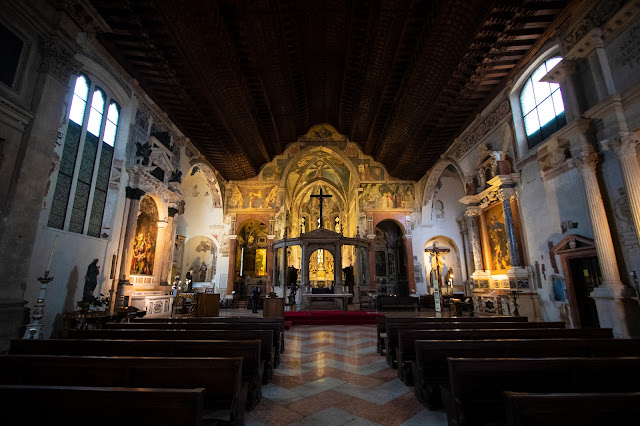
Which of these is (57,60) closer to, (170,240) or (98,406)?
(98,406)

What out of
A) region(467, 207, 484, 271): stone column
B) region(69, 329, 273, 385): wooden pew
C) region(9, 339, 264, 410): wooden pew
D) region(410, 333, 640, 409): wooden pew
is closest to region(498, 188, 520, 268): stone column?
region(467, 207, 484, 271): stone column

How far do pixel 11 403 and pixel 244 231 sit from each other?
19.9 metres

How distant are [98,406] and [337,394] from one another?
266 centimetres

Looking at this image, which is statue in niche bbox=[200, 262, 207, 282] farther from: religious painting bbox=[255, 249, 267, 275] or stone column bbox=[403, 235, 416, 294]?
stone column bbox=[403, 235, 416, 294]

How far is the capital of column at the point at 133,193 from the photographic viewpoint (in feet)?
32.8

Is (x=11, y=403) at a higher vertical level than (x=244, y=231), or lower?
lower

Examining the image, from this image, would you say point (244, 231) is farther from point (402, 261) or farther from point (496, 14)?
point (496, 14)

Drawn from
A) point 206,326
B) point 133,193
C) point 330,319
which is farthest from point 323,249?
point 206,326

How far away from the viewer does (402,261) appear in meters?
20.3

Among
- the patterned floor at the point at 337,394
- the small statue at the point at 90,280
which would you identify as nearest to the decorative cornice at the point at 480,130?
the patterned floor at the point at 337,394

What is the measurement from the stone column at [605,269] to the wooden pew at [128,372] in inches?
320

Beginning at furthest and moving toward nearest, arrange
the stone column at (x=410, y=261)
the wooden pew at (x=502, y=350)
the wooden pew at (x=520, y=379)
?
the stone column at (x=410, y=261), the wooden pew at (x=502, y=350), the wooden pew at (x=520, y=379)

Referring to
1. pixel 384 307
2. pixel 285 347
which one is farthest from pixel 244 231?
pixel 285 347

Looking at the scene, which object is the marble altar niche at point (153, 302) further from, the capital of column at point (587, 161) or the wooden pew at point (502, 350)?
the capital of column at point (587, 161)
